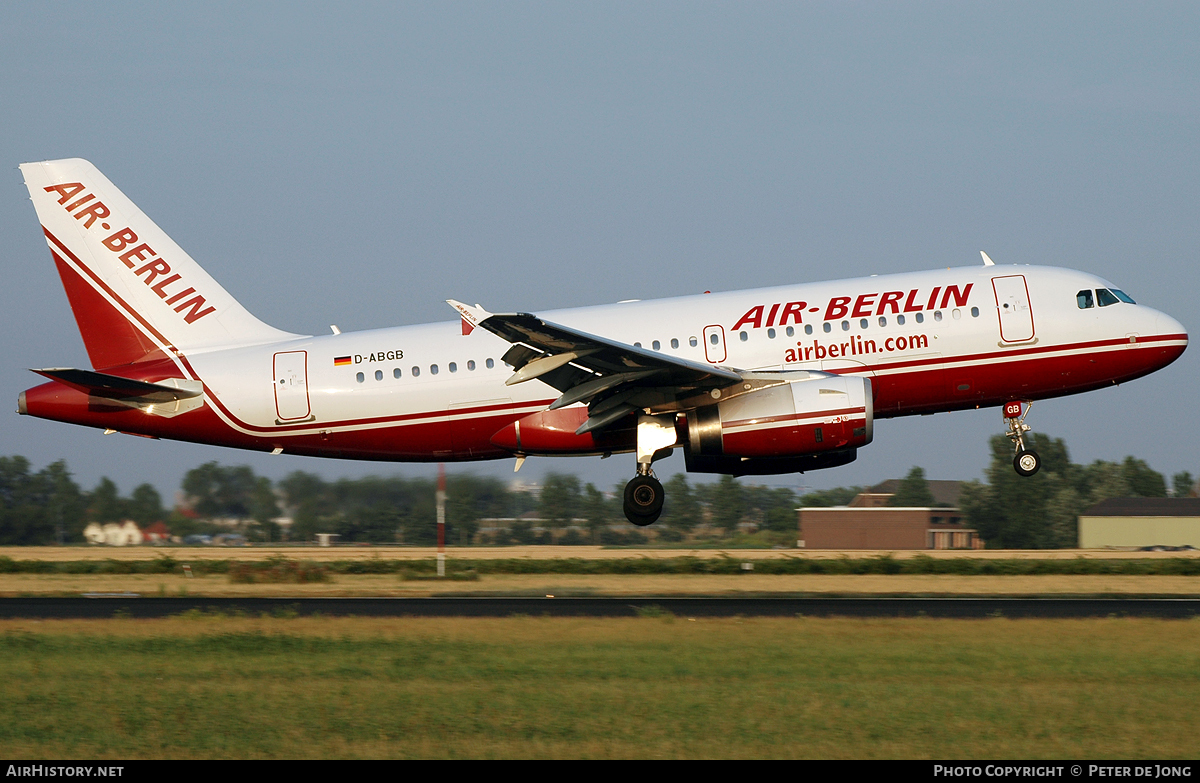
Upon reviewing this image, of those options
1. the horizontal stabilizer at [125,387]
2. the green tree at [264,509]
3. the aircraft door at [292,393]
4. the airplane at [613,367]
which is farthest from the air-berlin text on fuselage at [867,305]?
the green tree at [264,509]

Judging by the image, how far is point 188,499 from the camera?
37.9 metres

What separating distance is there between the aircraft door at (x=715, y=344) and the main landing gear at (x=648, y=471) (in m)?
1.53

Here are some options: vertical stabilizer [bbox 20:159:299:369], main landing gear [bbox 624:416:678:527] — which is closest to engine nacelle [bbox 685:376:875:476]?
main landing gear [bbox 624:416:678:527]

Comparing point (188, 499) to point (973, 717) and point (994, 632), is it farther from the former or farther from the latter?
point (973, 717)

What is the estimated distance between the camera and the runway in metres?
21.3

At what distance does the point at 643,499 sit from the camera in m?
24.7

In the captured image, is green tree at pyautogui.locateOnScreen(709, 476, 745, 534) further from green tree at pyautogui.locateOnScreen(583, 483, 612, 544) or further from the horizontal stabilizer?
the horizontal stabilizer

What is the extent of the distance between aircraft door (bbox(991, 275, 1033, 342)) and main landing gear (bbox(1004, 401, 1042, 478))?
5.37 feet

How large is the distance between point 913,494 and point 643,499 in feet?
172

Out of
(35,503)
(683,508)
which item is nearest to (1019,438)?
(683,508)

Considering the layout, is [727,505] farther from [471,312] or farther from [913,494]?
[471,312]

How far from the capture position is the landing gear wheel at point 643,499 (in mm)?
24609

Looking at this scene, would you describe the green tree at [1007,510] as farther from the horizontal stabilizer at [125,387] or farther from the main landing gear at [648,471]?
the horizontal stabilizer at [125,387]

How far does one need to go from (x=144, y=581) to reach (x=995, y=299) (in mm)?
23260
